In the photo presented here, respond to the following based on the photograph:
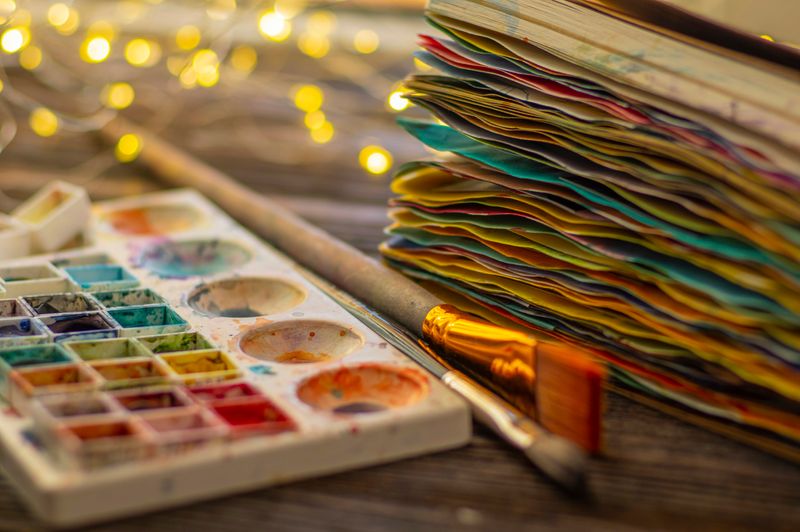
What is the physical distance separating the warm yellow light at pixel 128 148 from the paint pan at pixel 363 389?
77 centimetres

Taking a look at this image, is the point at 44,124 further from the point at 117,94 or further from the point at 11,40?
the point at 11,40

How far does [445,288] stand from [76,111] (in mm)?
991

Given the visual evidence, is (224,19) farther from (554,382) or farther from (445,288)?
(554,382)

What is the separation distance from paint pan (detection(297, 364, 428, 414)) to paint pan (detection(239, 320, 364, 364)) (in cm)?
4

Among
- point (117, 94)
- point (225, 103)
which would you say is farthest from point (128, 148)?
point (225, 103)

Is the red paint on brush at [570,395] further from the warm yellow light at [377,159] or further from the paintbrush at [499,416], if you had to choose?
the warm yellow light at [377,159]

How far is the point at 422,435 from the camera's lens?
625mm

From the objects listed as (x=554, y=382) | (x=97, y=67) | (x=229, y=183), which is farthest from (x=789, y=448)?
(x=97, y=67)

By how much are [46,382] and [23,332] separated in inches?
4.1

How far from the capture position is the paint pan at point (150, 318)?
74 centimetres

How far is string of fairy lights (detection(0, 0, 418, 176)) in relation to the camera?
1.22 m

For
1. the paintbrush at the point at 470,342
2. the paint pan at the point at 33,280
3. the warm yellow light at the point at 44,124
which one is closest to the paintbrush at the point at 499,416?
the paintbrush at the point at 470,342

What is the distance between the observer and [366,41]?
2111 millimetres

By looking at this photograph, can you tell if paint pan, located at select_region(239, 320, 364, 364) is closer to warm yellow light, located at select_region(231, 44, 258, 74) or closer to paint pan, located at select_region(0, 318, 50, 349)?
paint pan, located at select_region(0, 318, 50, 349)
